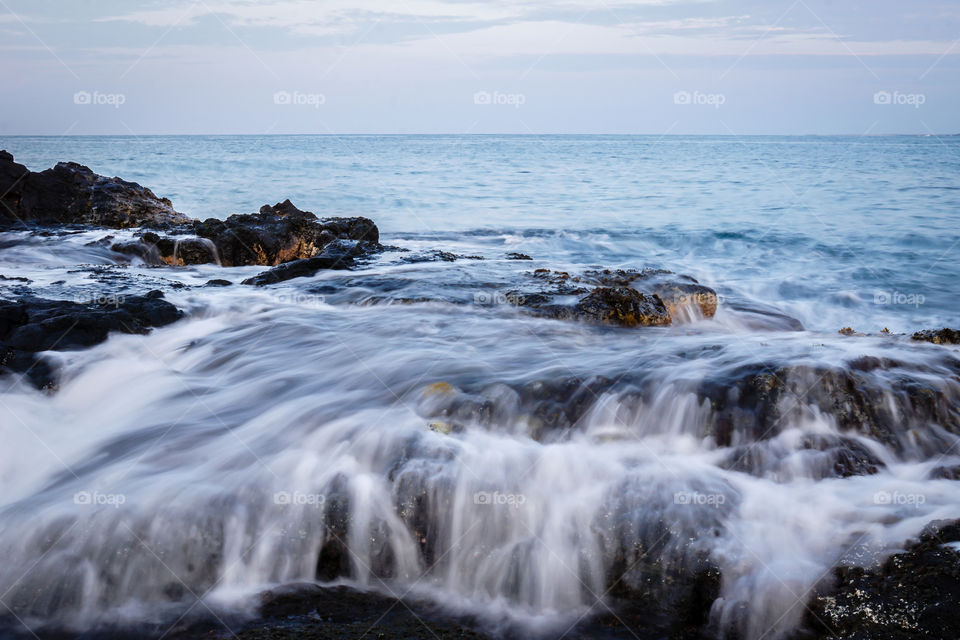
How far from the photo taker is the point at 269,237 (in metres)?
11.8

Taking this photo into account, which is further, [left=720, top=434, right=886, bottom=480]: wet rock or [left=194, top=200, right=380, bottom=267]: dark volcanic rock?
[left=194, top=200, right=380, bottom=267]: dark volcanic rock

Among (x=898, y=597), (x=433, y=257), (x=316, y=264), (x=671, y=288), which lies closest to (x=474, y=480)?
(x=898, y=597)

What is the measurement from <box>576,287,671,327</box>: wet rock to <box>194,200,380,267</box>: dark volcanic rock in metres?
5.41

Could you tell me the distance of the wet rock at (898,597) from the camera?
312cm

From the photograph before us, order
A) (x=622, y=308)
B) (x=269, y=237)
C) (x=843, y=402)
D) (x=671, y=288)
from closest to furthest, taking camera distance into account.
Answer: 1. (x=843, y=402)
2. (x=622, y=308)
3. (x=671, y=288)
4. (x=269, y=237)

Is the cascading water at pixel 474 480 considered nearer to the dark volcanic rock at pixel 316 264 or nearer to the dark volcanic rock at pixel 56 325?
the dark volcanic rock at pixel 56 325

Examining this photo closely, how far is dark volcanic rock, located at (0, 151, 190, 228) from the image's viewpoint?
14.5 metres

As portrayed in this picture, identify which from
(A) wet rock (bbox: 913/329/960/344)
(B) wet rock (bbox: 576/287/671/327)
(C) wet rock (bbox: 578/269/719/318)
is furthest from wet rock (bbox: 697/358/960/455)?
(C) wet rock (bbox: 578/269/719/318)

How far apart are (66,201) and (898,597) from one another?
16190mm

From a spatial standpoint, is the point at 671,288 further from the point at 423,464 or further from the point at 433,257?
the point at 423,464

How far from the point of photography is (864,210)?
71.9 feet

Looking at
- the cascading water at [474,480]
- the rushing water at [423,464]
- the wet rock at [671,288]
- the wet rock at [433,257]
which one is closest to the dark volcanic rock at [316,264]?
the rushing water at [423,464]

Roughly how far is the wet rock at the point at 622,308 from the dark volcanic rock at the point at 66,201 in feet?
32.3

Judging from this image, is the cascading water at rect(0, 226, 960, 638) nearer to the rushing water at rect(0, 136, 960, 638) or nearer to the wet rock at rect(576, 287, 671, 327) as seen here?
the rushing water at rect(0, 136, 960, 638)
